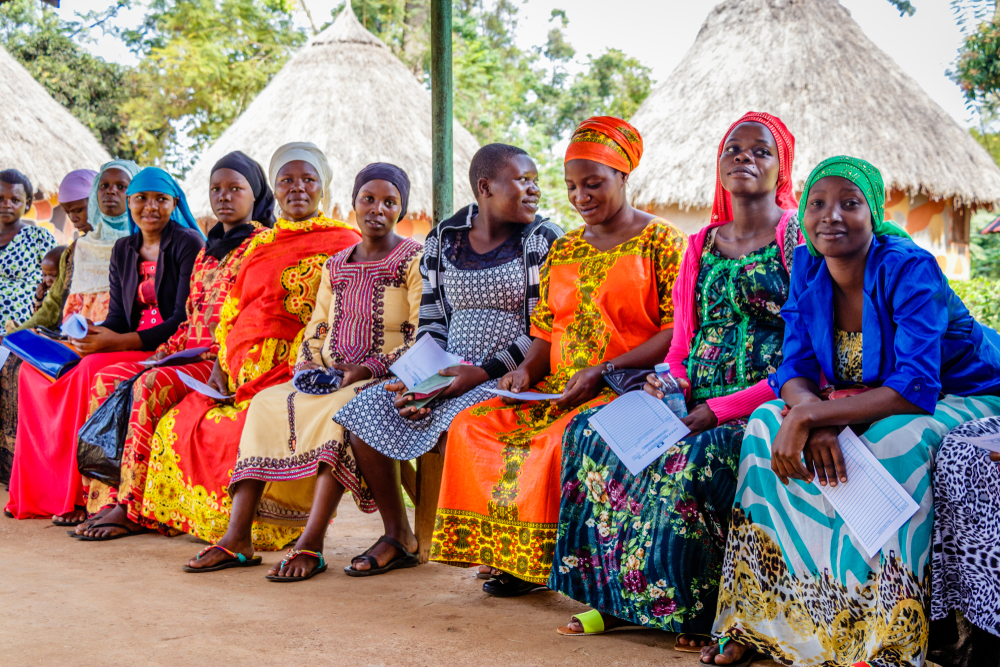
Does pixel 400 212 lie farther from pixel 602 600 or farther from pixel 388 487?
pixel 602 600

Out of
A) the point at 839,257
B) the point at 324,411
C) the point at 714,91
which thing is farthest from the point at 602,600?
the point at 714,91

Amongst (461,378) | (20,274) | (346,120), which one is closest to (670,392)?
(461,378)

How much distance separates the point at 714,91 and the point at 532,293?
10201 millimetres

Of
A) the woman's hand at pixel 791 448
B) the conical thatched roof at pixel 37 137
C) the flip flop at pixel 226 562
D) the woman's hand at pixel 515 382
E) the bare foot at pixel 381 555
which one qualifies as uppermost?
the conical thatched roof at pixel 37 137

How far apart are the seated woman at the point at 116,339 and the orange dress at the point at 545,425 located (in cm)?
263

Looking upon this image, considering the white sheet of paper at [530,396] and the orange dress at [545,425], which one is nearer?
the orange dress at [545,425]

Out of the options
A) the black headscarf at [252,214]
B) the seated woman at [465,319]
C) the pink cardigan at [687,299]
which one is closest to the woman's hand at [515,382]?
the seated woman at [465,319]

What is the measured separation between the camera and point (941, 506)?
7.81ft

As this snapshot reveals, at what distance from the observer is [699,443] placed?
2842 millimetres

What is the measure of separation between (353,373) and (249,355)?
744 mm

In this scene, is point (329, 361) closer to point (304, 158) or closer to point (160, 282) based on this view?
point (304, 158)

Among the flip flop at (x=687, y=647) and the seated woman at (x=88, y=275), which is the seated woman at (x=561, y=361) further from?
the seated woman at (x=88, y=275)

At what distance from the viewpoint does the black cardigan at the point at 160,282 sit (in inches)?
210

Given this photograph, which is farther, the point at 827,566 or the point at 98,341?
the point at 98,341
